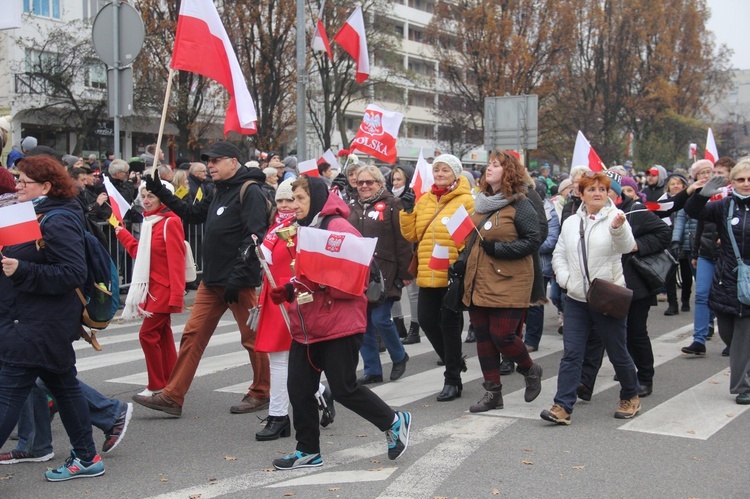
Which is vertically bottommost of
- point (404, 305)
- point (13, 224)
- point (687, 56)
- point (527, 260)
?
point (404, 305)

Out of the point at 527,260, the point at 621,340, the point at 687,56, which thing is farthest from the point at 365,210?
the point at 687,56

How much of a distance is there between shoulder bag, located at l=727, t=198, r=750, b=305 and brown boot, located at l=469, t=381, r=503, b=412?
2067 mm

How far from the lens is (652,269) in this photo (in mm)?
7371

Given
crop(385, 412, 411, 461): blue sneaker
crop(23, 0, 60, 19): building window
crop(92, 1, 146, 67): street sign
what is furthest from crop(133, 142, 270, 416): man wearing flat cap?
crop(23, 0, 60, 19): building window

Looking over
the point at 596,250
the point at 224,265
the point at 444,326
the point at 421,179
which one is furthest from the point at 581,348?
the point at 421,179

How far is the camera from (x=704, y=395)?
771 centimetres

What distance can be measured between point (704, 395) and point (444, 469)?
323cm

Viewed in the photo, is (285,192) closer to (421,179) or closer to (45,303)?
(45,303)

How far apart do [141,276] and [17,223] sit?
233 cm

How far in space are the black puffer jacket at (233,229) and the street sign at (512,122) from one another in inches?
510

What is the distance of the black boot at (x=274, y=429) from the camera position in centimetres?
628

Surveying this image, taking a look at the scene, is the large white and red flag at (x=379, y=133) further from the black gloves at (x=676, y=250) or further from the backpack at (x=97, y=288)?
the backpack at (x=97, y=288)

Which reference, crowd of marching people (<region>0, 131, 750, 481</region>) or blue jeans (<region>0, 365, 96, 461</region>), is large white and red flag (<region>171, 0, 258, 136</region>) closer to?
crowd of marching people (<region>0, 131, 750, 481</region>)

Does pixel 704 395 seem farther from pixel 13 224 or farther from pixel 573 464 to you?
pixel 13 224
